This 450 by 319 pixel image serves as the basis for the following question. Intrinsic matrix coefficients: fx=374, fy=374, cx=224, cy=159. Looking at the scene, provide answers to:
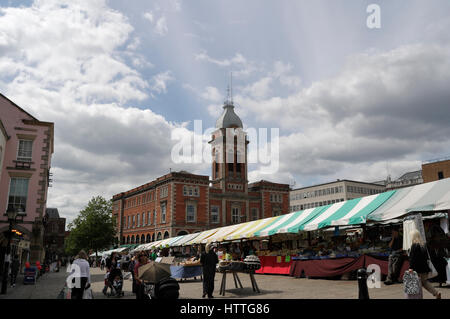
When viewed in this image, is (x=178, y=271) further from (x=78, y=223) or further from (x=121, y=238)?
(x=121, y=238)

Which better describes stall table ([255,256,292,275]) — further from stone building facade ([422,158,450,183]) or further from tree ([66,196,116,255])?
stone building facade ([422,158,450,183])

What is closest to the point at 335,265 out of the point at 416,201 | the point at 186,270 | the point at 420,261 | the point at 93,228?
the point at 416,201

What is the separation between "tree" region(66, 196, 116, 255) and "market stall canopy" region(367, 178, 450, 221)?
4063 centimetres

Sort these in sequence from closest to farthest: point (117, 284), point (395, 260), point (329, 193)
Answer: point (395, 260) → point (117, 284) → point (329, 193)

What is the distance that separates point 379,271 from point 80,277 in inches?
376

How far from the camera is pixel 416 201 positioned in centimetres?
1298

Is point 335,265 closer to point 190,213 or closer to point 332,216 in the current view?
point 332,216

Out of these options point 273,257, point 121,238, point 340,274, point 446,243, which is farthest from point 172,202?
point 446,243

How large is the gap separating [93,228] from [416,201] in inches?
1656

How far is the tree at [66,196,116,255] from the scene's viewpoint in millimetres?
47062

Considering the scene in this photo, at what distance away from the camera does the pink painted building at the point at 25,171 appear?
82.6 feet

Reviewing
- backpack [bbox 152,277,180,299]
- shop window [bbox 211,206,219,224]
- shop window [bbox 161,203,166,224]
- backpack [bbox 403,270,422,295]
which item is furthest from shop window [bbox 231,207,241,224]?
backpack [bbox 403,270,422,295]

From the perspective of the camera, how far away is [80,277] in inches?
351

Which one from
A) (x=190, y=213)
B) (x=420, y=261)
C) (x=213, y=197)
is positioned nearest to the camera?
(x=420, y=261)
